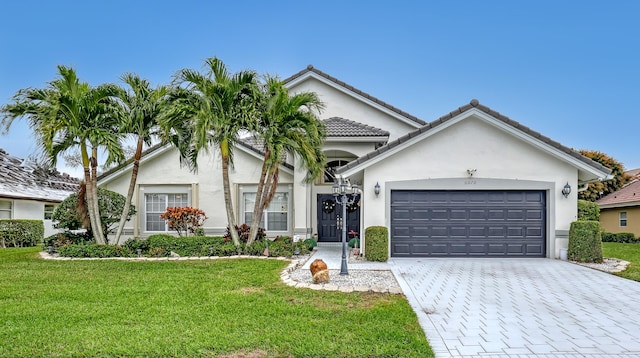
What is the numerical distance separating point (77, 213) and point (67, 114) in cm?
375

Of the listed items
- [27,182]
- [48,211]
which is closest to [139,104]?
[48,211]

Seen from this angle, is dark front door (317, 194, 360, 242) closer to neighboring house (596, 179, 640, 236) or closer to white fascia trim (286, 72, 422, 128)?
white fascia trim (286, 72, 422, 128)

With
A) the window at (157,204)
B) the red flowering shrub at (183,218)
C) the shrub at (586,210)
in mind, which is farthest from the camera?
the shrub at (586,210)

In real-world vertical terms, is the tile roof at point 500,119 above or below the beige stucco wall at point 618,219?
above

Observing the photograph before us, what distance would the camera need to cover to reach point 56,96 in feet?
38.7

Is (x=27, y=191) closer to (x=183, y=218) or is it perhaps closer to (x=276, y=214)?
(x=183, y=218)

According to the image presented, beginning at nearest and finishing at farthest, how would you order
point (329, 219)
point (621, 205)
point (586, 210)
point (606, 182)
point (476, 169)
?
point (476, 169), point (329, 219), point (586, 210), point (621, 205), point (606, 182)

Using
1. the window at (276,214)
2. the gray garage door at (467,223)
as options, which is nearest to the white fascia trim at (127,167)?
the window at (276,214)

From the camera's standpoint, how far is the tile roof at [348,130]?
14.9 meters

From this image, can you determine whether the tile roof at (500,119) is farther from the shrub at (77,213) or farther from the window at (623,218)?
the window at (623,218)

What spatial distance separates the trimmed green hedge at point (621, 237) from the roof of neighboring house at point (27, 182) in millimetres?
31758

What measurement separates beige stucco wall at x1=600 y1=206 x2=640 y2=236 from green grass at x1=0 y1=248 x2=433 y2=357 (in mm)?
22503

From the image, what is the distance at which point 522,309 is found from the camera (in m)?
6.23

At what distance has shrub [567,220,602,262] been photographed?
433 inches
